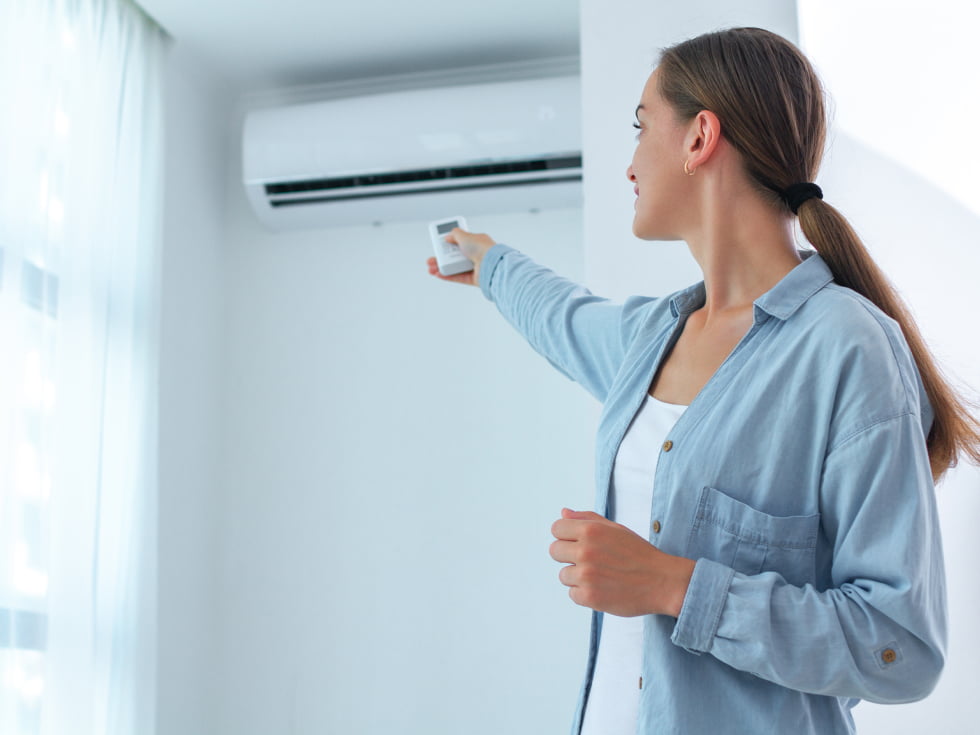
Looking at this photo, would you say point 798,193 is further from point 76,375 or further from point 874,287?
point 76,375

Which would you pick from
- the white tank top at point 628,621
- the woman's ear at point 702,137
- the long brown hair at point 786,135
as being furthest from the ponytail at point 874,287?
the white tank top at point 628,621

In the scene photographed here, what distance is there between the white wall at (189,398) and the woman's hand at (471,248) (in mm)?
1171

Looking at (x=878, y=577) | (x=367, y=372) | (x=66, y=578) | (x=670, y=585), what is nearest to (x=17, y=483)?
(x=66, y=578)

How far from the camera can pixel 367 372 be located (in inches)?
104

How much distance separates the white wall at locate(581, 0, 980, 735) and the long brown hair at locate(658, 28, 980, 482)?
1.95 ft

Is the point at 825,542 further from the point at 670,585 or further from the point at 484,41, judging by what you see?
the point at 484,41

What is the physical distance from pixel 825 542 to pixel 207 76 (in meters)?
2.39

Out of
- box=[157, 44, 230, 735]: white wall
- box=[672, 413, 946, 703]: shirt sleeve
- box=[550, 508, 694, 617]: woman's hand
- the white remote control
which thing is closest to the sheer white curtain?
box=[157, 44, 230, 735]: white wall

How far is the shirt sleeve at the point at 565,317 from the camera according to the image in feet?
4.05

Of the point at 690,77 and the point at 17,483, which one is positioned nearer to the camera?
the point at 690,77

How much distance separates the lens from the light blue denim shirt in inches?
30.6

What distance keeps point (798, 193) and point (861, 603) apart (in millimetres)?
413

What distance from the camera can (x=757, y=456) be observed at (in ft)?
2.86

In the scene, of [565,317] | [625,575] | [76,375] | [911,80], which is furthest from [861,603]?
[76,375]
